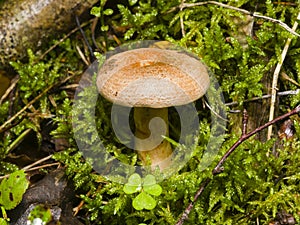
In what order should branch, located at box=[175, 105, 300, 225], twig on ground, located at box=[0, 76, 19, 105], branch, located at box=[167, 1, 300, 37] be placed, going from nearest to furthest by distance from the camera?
branch, located at box=[175, 105, 300, 225], branch, located at box=[167, 1, 300, 37], twig on ground, located at box=[0, 76, 19, 105]

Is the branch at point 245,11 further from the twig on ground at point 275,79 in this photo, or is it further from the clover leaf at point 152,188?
the clover leaf at point 152,188

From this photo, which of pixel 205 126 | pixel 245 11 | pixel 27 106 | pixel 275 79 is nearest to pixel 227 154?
pixel 205 126

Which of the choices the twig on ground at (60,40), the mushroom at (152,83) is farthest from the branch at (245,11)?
the twig on ground at (60,40)

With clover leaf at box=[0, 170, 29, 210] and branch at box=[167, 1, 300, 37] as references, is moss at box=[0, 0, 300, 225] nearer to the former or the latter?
branch at box=[167, 1, 300, 37]

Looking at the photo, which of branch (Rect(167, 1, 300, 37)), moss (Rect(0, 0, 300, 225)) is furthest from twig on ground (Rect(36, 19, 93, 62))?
branch (Rect(167, 1, 300, 37))

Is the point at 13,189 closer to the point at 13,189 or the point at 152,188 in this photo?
the point at 13,189

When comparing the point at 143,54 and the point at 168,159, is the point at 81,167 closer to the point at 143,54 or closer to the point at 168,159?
→ the point at 168,159
